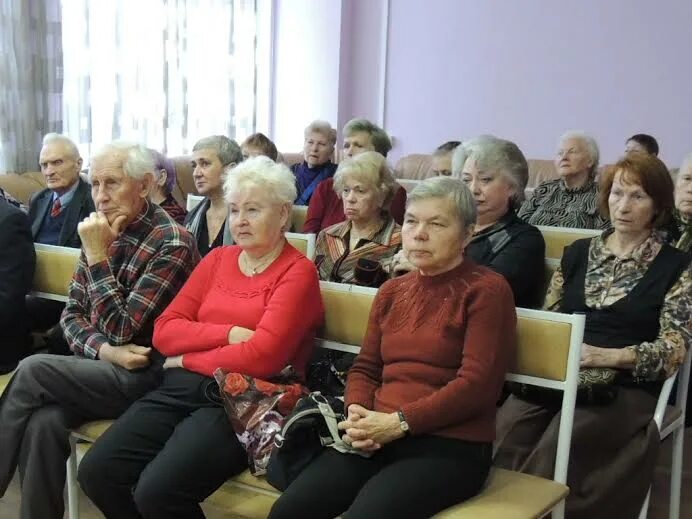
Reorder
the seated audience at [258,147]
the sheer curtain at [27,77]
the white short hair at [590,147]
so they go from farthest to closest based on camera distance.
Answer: the sheer curtain at [27,77]
the seated audience at [258,147]
the white short hair at [590,147]

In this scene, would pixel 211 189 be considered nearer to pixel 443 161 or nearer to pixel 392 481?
pixel 443 161

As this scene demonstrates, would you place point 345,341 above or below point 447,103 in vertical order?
below

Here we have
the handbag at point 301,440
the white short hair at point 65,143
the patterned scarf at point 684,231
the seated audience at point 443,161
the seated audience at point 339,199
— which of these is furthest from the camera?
the seated audience at point 443,161

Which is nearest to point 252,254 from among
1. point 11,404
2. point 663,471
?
point 11,404

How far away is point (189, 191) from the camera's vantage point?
5594 mm

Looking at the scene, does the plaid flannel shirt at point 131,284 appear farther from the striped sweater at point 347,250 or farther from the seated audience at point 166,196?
Result: the seated audience at point 166,196

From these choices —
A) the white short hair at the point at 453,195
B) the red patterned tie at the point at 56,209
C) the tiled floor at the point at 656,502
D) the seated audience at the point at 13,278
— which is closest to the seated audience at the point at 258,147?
the red patterned tie at the point at 56,209

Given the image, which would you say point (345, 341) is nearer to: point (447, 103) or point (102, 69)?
point (102, 69)

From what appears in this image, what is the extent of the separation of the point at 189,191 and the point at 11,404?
3377 mm

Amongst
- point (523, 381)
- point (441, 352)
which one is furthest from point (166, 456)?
point (523, 381)

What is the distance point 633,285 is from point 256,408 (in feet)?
3.49

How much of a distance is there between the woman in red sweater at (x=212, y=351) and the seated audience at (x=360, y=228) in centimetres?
63

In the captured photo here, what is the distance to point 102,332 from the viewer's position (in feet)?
7.95

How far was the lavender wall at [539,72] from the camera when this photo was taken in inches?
231
